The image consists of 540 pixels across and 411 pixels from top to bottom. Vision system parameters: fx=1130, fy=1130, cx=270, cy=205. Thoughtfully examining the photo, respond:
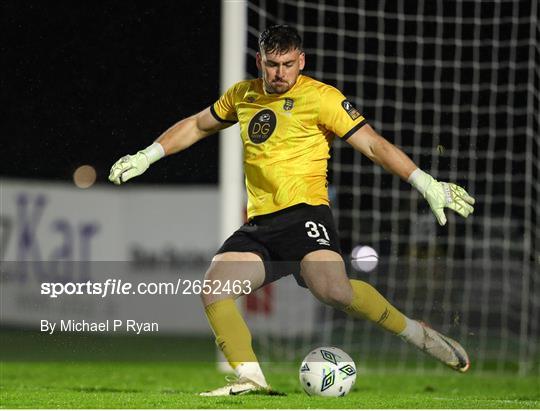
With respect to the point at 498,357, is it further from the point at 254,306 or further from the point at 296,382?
the point at 296,382

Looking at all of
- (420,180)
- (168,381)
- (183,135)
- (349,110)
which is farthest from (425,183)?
(168,381)

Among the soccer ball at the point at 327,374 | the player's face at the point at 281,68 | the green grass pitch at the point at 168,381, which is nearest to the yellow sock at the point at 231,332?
the green grass pitch at the point at 168,381

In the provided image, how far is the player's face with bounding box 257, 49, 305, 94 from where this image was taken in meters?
5.92

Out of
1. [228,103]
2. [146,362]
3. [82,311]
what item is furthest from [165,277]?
[228,103]

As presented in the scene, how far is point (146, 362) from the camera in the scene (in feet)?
34.8

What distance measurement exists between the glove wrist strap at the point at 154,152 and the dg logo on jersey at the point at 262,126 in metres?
0.60

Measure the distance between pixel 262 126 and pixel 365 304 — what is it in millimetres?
1134

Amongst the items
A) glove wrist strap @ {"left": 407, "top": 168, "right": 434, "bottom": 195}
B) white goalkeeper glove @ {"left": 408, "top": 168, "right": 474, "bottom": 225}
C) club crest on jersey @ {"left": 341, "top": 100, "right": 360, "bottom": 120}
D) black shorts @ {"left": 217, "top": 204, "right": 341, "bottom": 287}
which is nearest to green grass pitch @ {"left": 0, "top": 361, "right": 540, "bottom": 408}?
black shorts @ {"left": 217, "top": 204, "right": 341, "bottom": 287}

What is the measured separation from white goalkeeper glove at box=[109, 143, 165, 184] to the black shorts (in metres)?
0.68

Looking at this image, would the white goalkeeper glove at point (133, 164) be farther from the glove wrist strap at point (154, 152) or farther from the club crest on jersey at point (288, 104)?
the club crest on jersey at point (288, 104)

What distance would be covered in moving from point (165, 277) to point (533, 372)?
17.3 feet

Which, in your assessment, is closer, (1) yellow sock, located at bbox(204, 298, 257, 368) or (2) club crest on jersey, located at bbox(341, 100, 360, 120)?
(1) yellow sock, located at bbox(204, 298, 257, 368)

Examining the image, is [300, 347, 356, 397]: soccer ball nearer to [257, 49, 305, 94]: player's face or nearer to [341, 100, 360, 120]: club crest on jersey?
[341, 100, 360, 120]: club crest on jersey

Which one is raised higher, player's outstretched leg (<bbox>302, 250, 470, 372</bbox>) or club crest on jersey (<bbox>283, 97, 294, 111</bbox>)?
club crest on jersey (<bbox>283, 97, 294, 111</bbox>)
